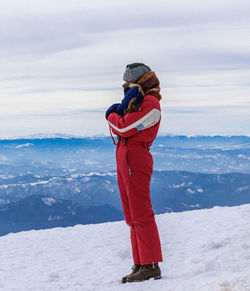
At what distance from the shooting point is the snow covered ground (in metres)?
4.82

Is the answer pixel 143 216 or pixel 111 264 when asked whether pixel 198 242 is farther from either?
pixel 143 216

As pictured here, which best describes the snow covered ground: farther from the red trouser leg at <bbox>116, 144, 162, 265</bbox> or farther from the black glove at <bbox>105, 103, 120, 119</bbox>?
→ the black glove at <bbox>105, 103, 120, 119</bbox>

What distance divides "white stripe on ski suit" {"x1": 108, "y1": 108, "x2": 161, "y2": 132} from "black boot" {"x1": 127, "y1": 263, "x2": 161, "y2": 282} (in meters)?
1.80

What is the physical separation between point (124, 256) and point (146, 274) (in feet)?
7.49

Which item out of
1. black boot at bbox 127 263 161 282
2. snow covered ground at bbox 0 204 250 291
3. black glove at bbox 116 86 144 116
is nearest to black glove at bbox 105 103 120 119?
black glove at bbox 116 86 144 116

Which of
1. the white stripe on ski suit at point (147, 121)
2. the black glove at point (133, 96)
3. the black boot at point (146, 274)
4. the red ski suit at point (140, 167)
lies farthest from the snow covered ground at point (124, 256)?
the black glove at point (133, 96)

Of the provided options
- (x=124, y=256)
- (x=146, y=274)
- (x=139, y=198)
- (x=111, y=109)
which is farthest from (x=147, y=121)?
(x=124, y=256)

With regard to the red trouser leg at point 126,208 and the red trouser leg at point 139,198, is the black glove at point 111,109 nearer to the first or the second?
the red trouser leg at point 139,198

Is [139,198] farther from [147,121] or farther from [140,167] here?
[147,121]

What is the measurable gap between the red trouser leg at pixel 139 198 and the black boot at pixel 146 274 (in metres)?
0.08

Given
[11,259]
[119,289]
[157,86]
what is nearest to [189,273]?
[119,289]

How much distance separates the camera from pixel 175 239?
7.81 meters

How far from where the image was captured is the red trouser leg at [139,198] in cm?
486

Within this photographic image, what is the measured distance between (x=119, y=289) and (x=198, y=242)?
2660 millimetres
